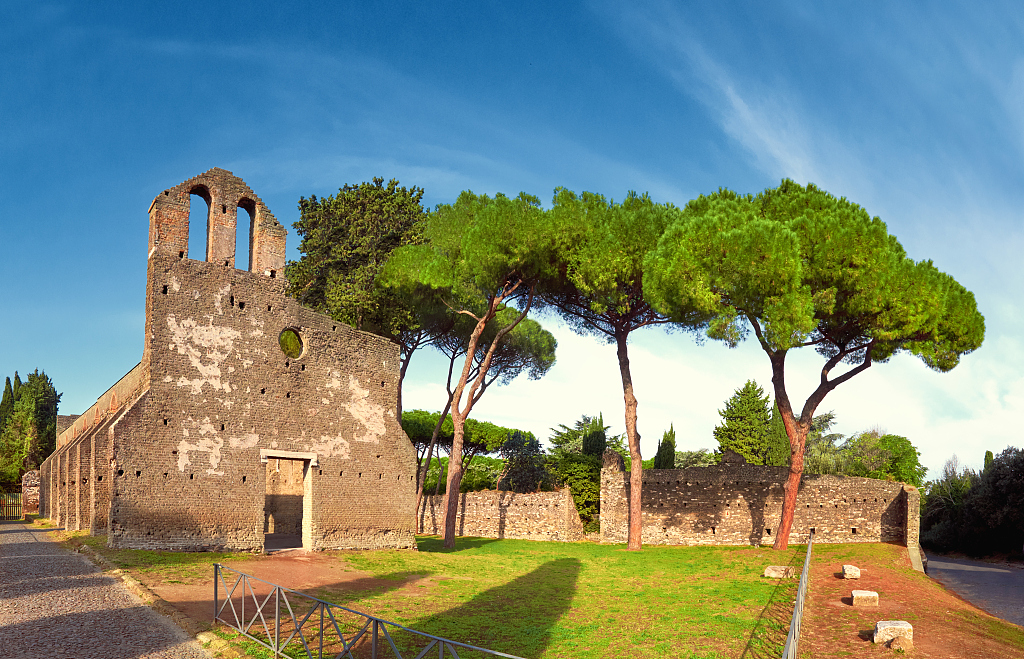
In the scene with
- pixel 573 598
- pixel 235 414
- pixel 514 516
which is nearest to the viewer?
pixel 573 598

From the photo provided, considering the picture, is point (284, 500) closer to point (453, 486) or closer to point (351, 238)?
point (453, 486)

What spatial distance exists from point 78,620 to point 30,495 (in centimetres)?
3126

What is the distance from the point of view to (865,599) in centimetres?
1099

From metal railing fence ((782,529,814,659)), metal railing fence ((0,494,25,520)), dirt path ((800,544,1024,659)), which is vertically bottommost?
metal railing fence ((0,494,25,520))

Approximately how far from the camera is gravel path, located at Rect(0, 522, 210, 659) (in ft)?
23.4

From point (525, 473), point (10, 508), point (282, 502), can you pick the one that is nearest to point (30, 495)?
point (10, 508)

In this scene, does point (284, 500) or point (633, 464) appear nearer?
point (633, 464)

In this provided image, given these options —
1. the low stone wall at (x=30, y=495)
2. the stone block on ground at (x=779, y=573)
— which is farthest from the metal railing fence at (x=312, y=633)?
the low stone wall at (x=30, y=495)

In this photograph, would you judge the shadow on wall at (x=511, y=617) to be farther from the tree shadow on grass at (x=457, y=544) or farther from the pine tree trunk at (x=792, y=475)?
the pine tree trunk at (x=792, y=475)

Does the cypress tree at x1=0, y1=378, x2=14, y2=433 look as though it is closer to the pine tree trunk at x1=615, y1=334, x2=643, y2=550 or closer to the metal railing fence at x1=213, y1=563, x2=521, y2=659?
the pine tree trunk at x1=615, y1=334, x2=643, y2=550

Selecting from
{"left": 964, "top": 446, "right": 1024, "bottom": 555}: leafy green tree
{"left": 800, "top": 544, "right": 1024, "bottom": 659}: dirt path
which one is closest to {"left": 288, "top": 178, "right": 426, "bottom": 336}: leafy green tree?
{"left": 800, "top": 544, "right": 1024, "bottom": 659}: dirt path

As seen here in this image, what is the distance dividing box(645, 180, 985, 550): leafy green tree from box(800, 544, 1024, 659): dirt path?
17.6 feet

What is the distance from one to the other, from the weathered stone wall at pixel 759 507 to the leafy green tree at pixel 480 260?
6.80 metres

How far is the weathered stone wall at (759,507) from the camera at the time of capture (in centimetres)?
2155
